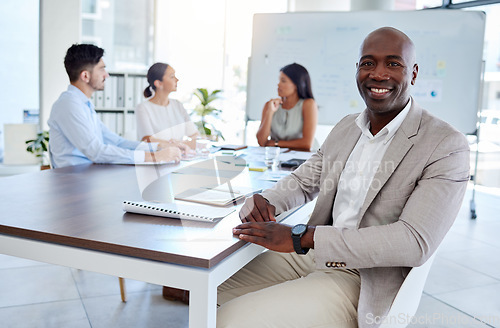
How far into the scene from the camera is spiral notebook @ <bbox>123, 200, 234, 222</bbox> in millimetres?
1468

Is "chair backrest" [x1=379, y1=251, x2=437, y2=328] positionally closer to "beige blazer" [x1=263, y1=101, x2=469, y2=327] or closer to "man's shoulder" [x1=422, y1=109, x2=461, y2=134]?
"beige blazer" [x1=263, y1=101, x2=469, y2=327]

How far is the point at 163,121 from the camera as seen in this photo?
395 centimetres

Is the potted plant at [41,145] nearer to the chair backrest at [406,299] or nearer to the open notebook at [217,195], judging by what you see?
the open notebook at [217,195]

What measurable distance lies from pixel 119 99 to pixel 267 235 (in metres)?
4.40

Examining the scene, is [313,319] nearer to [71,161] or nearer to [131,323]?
[131,323]

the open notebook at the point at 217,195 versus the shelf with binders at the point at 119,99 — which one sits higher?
the shelf with binders at the point at 119,99

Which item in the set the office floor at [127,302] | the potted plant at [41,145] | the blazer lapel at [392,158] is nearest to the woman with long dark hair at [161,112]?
the office floor at [127,302]

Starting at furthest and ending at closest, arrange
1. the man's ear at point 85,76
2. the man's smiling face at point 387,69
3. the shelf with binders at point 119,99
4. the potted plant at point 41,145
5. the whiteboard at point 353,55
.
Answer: the shelf with binders at point 119,99 → the potted plant at point 41,145 → the whiteboard at point 353,55 → the man's ear at point 85,76 → the man's smiling face at point 387,69

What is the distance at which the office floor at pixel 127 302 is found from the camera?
2352 mm

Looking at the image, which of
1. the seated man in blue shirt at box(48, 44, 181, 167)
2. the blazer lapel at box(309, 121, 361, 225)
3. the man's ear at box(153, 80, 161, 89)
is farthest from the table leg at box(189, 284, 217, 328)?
the man's ear at box(153, 80, 161, 89)

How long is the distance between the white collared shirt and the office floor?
2.41 ft

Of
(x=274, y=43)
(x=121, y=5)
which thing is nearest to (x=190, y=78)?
(x=121, y=5)

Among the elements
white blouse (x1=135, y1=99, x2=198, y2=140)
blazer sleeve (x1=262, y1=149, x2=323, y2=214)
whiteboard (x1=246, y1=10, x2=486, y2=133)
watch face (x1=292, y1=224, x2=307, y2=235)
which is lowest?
watch face (x1=292, y1=224, x2=307, y2=235)

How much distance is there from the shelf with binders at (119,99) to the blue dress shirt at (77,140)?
8.78 ft
